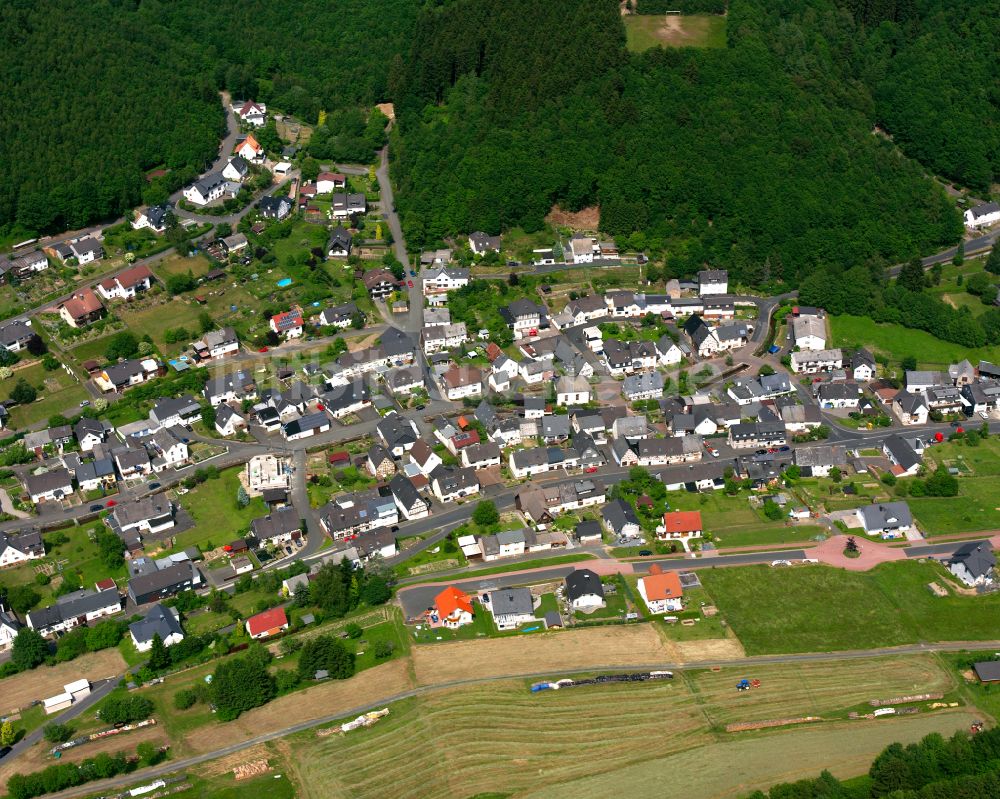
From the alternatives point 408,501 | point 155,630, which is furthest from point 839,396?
point 155,630

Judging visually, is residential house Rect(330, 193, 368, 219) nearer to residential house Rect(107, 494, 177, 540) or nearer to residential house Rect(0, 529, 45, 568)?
residential house Rect(107, 494, 177, 540)

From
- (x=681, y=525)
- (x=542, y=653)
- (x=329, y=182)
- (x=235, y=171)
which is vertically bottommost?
(x=542, y=653)

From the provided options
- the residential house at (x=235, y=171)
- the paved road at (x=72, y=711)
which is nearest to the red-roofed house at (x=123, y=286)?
the residential house at (x=235, y=171)

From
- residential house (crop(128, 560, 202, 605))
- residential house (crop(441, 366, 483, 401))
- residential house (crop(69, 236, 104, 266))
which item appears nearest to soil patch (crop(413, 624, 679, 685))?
residential house (crop(128, 560, 202, 605))

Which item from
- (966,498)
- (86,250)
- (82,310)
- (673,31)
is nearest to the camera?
(966,498)

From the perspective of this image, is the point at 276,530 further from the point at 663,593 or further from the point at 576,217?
the point at 576,217

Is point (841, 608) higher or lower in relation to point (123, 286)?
lower
